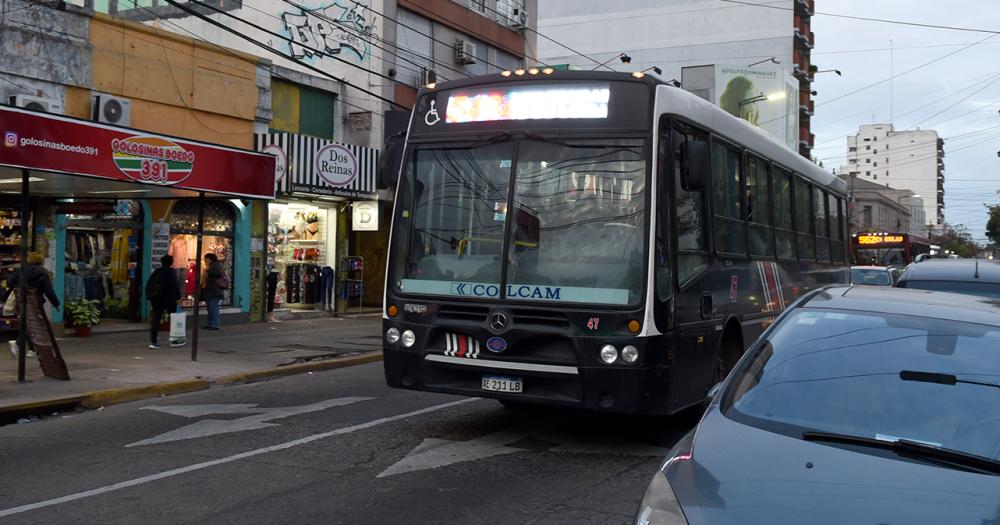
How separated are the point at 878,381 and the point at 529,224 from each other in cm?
397

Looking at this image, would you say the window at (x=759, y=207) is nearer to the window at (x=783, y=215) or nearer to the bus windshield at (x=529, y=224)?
the window at (x=783, y=215)

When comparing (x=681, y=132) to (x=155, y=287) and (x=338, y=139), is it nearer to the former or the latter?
(x=155, y=287)

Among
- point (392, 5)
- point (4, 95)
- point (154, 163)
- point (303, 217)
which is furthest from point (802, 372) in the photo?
point (392, 5)

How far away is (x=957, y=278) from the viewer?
10.2 meters

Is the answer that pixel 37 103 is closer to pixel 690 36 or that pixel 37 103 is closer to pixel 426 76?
pixel 426 76

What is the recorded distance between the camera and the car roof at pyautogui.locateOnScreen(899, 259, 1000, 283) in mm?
10180

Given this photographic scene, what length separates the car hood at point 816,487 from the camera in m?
3.01

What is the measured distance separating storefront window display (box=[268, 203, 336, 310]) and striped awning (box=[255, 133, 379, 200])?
138cm

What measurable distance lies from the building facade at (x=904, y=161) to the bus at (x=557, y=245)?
14275cm

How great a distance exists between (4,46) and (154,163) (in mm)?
5093

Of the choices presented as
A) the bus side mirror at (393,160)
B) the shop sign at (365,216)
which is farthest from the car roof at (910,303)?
the shop sign at (365,216)

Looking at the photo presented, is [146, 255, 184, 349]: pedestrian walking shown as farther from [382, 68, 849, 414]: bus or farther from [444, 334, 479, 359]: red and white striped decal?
[444, 334, 479, 359]: red and white striped decal

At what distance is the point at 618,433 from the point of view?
8.70 m

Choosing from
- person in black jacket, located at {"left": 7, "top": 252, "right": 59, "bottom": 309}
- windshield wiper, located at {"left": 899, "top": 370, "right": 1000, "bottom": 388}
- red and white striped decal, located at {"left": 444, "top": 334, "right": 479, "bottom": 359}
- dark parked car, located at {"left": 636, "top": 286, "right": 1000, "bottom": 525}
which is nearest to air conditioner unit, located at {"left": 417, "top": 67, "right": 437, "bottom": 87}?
person in black jacket, located at {"left": 7, "top": 252, "right": 59, "bottom": 309}
